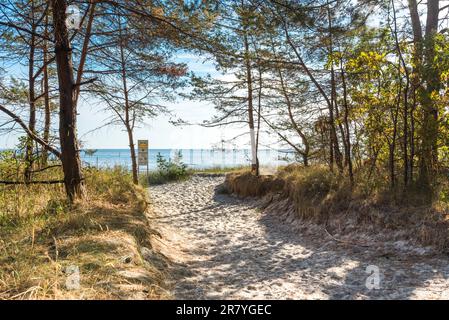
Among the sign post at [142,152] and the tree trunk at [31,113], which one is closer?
the tree trunk at [31,113]

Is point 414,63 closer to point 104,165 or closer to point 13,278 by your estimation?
point 13,278

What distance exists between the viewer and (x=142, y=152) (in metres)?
12.4

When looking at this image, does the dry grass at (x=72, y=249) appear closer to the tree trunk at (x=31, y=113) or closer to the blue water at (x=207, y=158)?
the tree trunk at (x=31, y=113)

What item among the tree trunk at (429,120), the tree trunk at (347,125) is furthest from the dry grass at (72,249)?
the tree trunk at (429,120)

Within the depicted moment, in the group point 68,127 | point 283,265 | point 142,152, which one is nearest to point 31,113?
point 68,127

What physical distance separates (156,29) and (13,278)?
399 centimetres

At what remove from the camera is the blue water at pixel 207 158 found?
9.16 meters

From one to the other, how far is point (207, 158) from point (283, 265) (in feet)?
61.9

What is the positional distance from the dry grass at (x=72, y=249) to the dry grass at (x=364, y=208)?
2.83m

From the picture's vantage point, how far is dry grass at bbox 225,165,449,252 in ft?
14.4

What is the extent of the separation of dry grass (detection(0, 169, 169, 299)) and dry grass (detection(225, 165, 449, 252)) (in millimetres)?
2828

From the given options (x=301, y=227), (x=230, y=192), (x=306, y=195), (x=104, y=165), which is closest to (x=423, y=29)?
(x=306, y=195)

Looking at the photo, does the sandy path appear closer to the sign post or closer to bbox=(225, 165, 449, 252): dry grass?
bbox=(225, 165, 449, 252): dry grass
